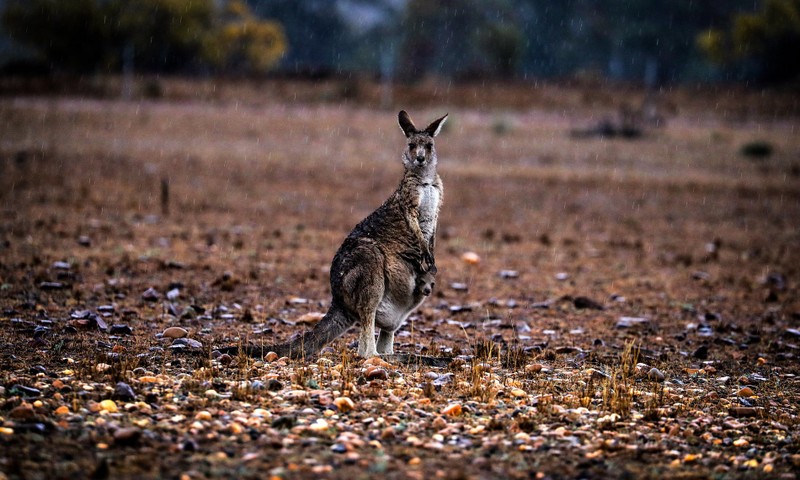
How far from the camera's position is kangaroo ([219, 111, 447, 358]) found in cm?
726

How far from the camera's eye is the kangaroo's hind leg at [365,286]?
7184 millimetres

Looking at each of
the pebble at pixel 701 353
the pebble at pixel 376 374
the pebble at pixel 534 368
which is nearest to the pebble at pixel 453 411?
the pebble at pixel 376 374

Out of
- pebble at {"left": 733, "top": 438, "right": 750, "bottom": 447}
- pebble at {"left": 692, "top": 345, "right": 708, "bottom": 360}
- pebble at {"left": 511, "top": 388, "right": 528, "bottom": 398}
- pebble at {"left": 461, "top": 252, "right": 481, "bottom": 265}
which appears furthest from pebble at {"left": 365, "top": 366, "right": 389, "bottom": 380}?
pebble at {"left": 461, "top": 252, "right": 481, "bottom": 265}

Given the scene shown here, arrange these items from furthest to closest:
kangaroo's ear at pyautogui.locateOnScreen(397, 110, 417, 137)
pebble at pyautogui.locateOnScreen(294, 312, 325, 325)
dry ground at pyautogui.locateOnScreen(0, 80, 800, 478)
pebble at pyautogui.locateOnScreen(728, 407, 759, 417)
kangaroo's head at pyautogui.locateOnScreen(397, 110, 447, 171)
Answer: pebble at pyautogui.locateOnScreen(294, 312, 325, 325) < kangaroo's ear at pyautogui.locateOnScreen(397, 110, 417, 137) < kangaroo's head at pyautogui.locateOnScreen(397, 110, 447, 171) < pebble at pyautogui.locateOnScreen(728, 407, 759, 417) < dry ground at pyautogui.locateOnScreen(0, 80, 800, 478)

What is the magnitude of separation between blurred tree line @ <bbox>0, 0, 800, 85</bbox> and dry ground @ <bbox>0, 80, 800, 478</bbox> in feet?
110

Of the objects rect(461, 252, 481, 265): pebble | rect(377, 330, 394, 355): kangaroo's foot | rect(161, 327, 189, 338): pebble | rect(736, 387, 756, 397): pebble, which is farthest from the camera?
rect(461, 252, 481, 265): pebble

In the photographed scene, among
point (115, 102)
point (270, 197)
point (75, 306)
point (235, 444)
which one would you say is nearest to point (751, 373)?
point (235, 444)

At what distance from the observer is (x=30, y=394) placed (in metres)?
6.05

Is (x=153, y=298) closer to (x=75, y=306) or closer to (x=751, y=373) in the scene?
(x=75, y=306)

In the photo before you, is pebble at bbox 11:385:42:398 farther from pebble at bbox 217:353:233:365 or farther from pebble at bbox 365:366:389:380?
pebble at bbox 365:366:389:380

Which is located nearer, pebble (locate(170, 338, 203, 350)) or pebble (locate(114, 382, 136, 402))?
pebble (locate(114, 382, 136, 402))

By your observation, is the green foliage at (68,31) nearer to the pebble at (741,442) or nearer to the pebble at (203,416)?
the pebble at (203,416)

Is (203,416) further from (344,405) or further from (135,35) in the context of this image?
(135,35)

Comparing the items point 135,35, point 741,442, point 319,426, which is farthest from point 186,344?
point 135,35
